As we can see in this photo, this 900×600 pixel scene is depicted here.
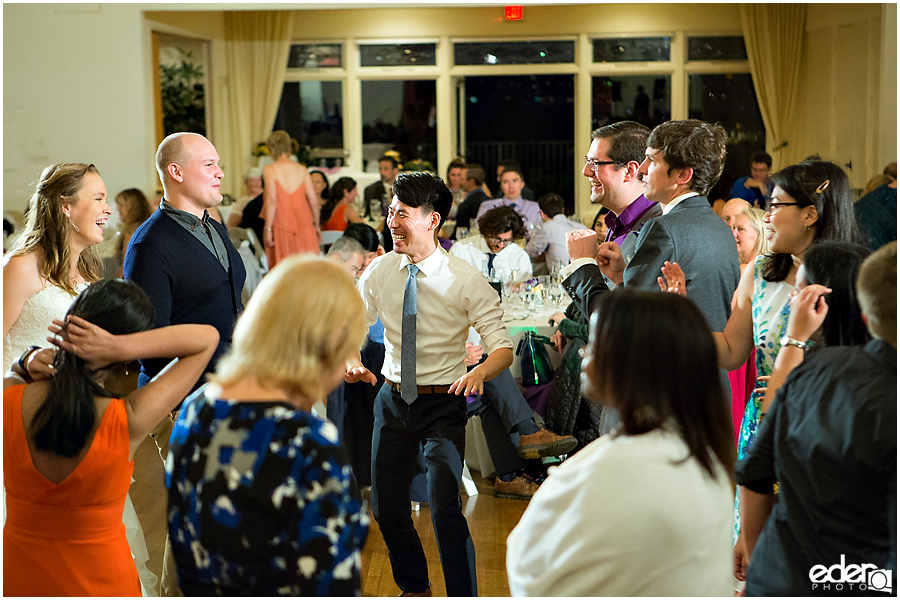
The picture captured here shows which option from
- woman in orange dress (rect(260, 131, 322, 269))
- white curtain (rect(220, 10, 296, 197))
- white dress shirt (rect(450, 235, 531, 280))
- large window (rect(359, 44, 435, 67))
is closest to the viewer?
white dress shirt (rect(450, 235, 531, 280))

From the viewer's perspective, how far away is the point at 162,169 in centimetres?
263

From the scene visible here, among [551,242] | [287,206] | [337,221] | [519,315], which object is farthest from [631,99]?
[519,315]

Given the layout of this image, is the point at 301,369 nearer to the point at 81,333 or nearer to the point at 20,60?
the point at 81,333

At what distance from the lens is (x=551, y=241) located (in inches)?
244

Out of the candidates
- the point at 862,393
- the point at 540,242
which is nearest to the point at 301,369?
the point at 862,393

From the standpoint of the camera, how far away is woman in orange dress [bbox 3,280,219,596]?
154 centimetres

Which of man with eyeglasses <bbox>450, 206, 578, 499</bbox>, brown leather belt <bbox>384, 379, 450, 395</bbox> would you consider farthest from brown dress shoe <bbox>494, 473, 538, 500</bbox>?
brown leather belt <bbox>384, 379, 450, 395</bbox>

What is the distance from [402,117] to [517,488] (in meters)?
8.35

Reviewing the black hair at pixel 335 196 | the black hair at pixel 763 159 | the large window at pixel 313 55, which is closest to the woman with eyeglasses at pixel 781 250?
the black hair at pixel 335 196

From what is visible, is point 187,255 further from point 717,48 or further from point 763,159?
point 717,48

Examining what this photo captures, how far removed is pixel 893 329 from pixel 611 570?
636mm

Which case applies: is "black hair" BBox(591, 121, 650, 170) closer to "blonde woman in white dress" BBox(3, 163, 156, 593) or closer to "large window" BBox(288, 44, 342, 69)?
"blonde woman in white dress" BBox(3, 163, 156, 593)

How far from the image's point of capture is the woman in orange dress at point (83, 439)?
1.54 meters

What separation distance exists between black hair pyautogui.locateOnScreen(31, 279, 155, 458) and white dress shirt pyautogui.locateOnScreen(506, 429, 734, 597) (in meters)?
0.87
